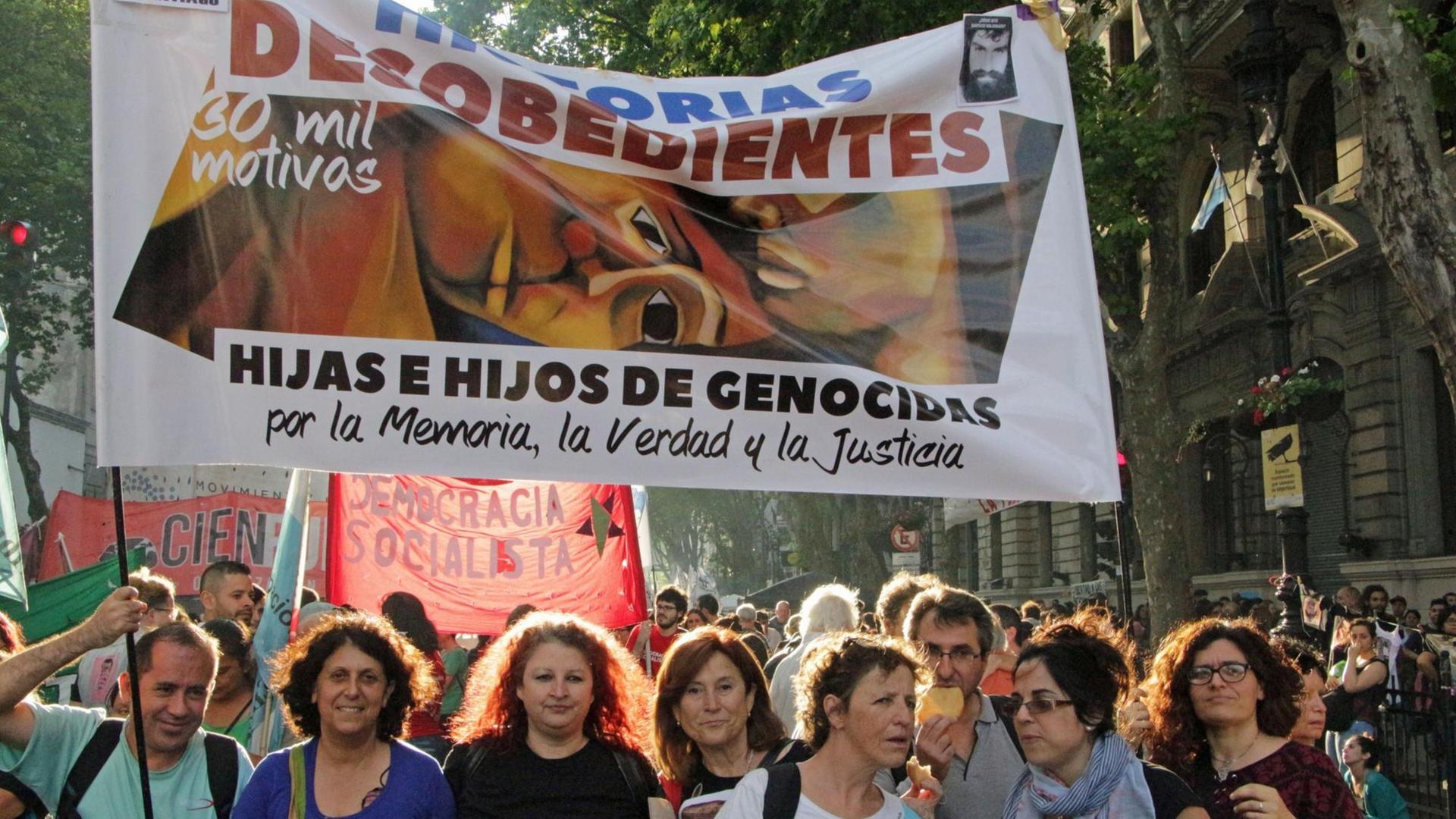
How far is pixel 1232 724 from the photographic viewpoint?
4.27 metres

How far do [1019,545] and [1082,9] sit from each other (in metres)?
13.4

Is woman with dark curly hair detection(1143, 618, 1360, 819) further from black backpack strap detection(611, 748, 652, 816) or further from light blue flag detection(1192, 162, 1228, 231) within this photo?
light blue flag detection(1192, 162, 1228, 231)

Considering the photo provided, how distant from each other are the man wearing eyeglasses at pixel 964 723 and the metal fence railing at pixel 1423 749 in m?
6.27

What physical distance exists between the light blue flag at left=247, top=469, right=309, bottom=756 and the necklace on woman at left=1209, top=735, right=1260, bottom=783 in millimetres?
3143

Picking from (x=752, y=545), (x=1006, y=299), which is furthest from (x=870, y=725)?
(x=752, y=545)

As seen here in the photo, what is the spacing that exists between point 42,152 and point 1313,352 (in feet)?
70.7

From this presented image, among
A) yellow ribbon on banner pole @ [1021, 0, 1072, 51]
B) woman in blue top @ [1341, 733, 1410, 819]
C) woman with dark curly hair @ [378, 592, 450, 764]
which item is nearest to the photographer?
yellow ribbon on banner pole @ [1021, 0, 1072, 51]

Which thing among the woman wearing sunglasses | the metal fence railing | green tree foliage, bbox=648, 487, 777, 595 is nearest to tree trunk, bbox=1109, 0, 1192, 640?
the metal fence railing

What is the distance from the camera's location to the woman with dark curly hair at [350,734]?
13.3 ft

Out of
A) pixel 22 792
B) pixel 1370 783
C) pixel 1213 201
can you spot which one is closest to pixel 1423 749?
pixel 1370 783

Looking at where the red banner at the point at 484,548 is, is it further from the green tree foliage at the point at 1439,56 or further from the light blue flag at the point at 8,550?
the green tree foliage at the point at 1439,56

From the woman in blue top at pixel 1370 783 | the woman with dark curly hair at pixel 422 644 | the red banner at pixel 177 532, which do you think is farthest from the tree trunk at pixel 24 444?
the woman in blue top at pixel 1370 783

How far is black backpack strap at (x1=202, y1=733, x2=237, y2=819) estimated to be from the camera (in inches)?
169

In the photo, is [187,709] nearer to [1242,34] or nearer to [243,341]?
[243,341]
